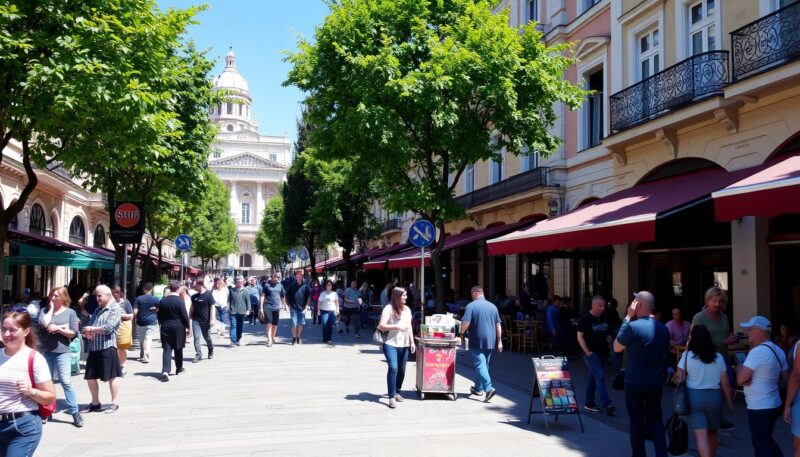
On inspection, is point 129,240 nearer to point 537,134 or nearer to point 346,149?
point 346,149

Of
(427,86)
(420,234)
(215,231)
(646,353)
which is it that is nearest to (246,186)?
(215,231)

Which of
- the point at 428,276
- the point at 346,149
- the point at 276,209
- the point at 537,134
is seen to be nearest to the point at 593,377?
the point at 537,134

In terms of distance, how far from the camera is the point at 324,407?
8.84 metres

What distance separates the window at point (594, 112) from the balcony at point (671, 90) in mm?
2307

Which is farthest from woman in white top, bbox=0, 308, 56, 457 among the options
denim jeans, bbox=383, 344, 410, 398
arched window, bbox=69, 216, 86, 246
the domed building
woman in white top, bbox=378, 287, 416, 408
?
the domed building

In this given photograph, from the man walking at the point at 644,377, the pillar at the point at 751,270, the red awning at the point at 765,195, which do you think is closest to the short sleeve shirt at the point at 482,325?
the man walking at the point at 644,377

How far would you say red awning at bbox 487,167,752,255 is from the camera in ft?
32.9

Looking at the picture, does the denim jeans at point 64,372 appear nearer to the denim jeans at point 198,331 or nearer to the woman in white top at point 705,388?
the denim jeans at point 198,331

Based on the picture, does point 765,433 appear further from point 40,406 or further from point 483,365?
point 40,406

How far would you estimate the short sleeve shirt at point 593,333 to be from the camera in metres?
8.44

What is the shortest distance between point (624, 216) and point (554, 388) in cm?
437

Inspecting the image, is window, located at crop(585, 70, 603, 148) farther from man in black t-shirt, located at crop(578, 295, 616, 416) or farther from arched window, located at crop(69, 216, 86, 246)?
arched window, located at crop(69, 216, 86, 246)

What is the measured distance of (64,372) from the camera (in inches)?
321

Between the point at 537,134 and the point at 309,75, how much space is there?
6.12 m
